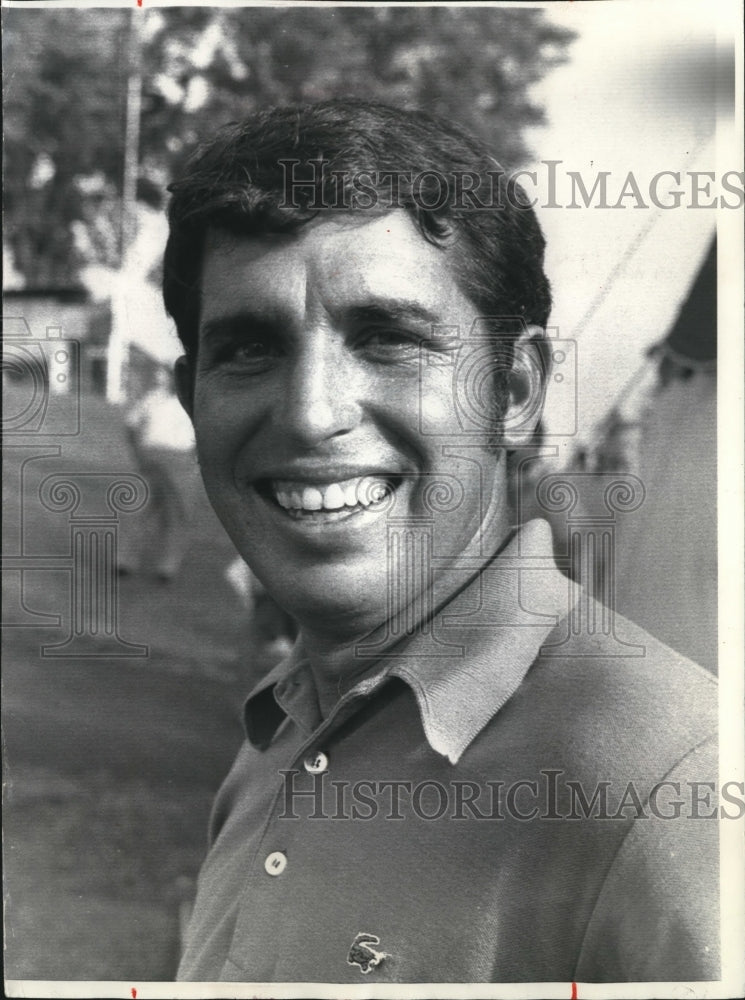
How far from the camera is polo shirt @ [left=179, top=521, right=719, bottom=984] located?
1825mm

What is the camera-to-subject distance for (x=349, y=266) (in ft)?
6.18

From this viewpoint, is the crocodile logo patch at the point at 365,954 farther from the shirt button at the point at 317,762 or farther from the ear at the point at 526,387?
the ear at the point at 526,387

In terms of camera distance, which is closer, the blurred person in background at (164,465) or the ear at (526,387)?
the ear at (526,387)

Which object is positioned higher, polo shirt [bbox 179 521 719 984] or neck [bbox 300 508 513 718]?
neck [bbox 300 508 513 718]

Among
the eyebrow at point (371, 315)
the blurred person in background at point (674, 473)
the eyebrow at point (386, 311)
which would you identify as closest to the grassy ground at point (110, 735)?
the eyebrow at point (371, 315)

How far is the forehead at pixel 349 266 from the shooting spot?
1.88m

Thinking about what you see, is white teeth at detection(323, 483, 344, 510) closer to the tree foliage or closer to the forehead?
the forehead

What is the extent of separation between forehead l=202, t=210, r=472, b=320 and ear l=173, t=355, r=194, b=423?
213 millimetres

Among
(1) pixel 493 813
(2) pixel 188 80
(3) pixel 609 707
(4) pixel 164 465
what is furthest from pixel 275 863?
(2) pixel 188 80

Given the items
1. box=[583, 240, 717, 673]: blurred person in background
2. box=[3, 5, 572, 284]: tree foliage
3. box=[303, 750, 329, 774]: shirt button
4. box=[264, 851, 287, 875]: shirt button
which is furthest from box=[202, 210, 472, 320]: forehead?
box=[264, 851, 287, 875]: shirt button

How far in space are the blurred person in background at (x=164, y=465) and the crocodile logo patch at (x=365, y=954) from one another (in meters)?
0.79

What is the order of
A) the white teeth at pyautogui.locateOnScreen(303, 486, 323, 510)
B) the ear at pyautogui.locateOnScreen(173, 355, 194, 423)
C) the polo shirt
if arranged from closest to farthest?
the polo shirt, the white teeth at pyautogui.locateOnScreen(303, 486, 323, 510), the ear at pyautogui.locateOnScreen(173, 355, 194, 423)

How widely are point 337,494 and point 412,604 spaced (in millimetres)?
249

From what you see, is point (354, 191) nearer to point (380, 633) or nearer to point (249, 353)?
point (249, 353)
